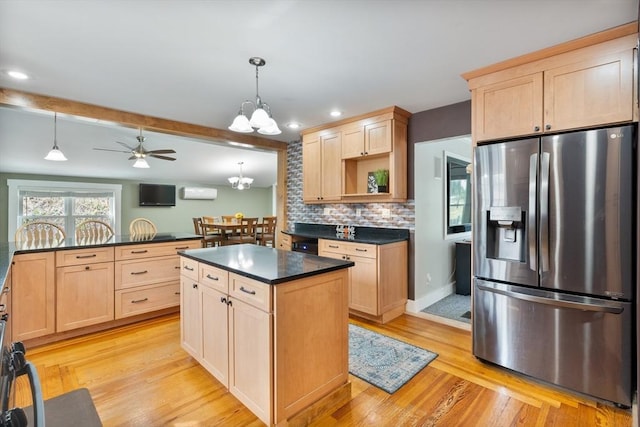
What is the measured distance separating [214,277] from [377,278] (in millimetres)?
1778

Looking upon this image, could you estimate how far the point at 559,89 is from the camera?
83.4 inches

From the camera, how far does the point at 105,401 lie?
2.01 meters

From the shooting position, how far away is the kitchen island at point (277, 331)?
165 centimetres

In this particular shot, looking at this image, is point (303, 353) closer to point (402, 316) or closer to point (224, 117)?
point (402, 316)

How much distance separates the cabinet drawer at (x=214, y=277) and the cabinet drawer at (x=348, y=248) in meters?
1.75

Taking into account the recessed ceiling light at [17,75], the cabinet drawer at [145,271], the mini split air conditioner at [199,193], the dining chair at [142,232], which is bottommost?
the cabinet drawer at [145,271]

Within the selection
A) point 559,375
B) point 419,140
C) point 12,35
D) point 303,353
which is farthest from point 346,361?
point 12,35

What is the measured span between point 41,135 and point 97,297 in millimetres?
3849

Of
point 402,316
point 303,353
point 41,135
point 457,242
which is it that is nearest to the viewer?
point 303,353

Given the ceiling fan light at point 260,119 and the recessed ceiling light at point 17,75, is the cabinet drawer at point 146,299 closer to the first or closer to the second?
the recessed ceiling light at point 17,75

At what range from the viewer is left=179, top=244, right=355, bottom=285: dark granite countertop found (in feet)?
5.62

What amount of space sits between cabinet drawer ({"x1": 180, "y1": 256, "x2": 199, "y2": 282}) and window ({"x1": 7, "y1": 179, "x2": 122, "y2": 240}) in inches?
254

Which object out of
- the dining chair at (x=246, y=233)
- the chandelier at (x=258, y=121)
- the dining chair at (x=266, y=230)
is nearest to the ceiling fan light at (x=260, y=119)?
the chandelier at (x=258, y=121)

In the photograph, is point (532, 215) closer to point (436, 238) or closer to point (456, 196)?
point (436, 238)
